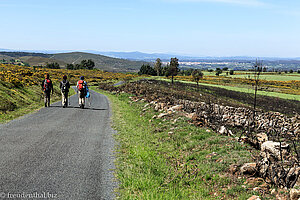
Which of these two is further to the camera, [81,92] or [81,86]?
[81,86]

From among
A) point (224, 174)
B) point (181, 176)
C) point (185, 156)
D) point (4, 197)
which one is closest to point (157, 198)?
point (181, 176)

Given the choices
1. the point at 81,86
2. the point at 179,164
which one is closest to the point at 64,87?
the point at 81,86

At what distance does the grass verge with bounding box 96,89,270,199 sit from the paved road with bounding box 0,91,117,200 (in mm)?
538

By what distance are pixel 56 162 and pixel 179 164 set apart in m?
3.43

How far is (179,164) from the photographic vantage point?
7.42 m

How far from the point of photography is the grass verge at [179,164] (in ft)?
17.8

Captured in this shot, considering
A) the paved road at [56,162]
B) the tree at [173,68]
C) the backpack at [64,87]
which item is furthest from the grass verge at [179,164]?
the tree at [173,68]

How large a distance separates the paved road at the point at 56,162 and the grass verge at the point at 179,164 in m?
0.54

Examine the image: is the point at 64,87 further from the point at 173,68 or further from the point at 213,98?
the point at 173,68

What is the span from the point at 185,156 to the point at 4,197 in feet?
17.1

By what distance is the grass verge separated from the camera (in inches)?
213

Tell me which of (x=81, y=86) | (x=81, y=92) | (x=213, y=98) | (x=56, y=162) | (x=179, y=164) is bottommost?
(x=213, y=98)

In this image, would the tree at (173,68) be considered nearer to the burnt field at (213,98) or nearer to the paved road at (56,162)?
the burnt field at (213,98)

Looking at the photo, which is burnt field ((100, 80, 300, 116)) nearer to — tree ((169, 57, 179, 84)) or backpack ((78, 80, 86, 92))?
backpack ((78, 80, 86, 92))
